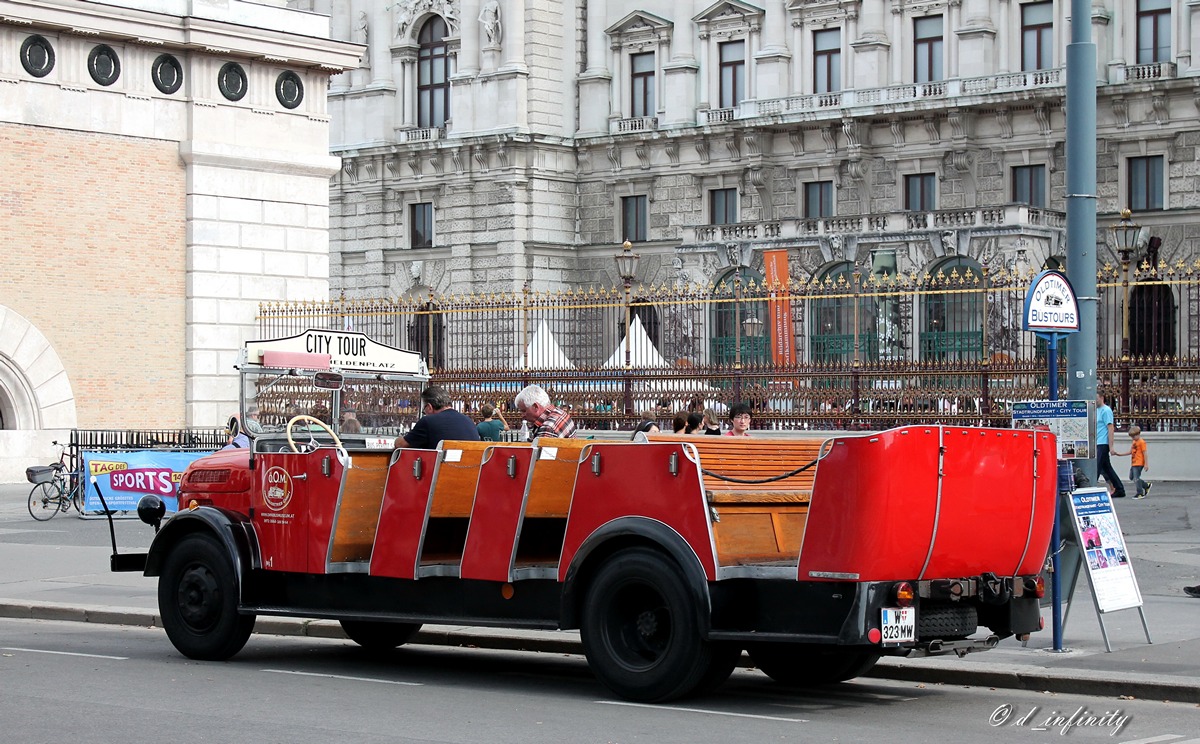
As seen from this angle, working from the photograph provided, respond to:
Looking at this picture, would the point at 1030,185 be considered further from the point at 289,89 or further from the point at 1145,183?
the point at 289,89

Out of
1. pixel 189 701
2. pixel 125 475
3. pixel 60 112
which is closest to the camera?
pixel 189 701

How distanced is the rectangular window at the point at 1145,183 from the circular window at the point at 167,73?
3157 centimetres

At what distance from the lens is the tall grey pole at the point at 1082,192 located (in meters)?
13.9

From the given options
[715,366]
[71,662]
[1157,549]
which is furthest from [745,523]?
[715,366]

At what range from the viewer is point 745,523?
10656mm

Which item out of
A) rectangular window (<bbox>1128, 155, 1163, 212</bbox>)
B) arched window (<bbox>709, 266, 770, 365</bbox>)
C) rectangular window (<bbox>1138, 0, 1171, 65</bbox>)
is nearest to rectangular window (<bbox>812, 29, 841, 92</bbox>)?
arched window (<bbox>709, 266, 770, 365</bbox>)

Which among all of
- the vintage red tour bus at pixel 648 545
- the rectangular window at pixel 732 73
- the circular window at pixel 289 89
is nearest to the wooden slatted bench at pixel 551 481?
the vintage red tour bus at pixel 648 545

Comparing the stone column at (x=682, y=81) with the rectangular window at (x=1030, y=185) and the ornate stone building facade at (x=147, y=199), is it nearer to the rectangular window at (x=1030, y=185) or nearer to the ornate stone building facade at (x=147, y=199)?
the rectangular window at (x=1030, y=185)

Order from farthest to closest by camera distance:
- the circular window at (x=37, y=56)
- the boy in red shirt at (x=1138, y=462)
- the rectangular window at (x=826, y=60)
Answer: the rectangular window at (x=826, y=60) → the circular window at (x=37, y=56) → the boy in red shirt at (x=1138, y=462)

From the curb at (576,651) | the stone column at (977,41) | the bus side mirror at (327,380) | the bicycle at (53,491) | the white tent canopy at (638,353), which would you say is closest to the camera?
the curb at (576,651)

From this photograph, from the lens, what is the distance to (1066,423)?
12711 mm

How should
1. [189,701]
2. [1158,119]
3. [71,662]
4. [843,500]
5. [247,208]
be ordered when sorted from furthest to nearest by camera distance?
[1158,119] → [247,208] → [71,662] → [189,701] → [843,500]

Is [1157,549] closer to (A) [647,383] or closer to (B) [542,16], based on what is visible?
(A) [647,383]

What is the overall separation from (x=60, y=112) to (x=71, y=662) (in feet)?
57.5
